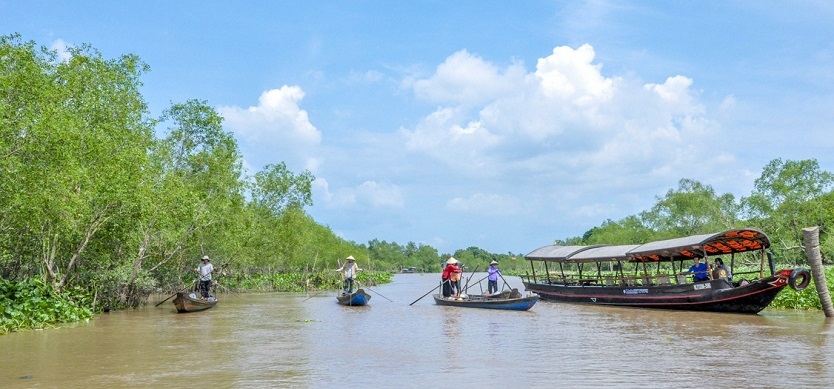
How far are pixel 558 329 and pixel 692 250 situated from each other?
7291 millimetres

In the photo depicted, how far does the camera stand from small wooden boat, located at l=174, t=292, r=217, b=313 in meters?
21.5

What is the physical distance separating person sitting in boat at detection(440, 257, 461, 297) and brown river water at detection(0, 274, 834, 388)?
4034 millimetres

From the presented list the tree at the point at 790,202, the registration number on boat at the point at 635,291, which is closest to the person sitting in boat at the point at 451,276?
the registration number on boat at the point at 635,291

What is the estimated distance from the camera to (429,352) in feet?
39.6

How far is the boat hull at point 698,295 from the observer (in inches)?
749

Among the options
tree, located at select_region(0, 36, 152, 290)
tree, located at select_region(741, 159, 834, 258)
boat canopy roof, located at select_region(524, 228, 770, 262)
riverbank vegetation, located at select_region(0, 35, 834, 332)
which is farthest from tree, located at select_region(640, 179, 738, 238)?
tree, located at select_region(0, 36, 152, 290)

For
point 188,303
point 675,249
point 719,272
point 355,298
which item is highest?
point 675,249

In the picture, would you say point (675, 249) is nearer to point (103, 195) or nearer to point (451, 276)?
point (451, 276)

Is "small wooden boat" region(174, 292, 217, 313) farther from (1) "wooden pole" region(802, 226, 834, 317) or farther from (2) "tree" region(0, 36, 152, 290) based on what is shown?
(1) "wooden pole" region(802, 226, 834, 317)

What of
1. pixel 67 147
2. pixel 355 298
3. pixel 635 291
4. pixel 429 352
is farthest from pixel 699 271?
pixel 67 147

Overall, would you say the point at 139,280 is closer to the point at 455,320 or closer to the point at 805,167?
the point at 455,320

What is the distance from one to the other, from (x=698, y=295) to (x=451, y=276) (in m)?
8.20

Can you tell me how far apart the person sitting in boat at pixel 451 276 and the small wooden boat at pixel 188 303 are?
8.37 m

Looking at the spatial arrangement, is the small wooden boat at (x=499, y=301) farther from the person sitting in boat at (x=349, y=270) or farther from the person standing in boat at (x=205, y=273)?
the person standing in boat at (x=205, y=273)
